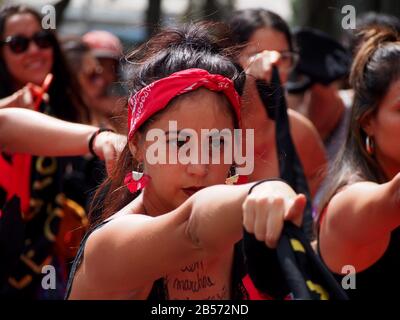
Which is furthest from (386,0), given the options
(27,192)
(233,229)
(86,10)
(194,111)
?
(233,229)

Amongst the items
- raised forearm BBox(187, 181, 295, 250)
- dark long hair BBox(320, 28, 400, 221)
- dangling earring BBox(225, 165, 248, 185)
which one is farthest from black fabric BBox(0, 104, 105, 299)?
raised forearm BBox(187, 181, 295, 250)

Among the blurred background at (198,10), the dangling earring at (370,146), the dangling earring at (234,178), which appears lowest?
the blurred background at (198,10)

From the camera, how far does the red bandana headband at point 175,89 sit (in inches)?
78.7

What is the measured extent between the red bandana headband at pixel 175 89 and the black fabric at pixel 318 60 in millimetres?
2939

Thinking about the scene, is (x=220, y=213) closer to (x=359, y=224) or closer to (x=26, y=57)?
(x=359, y=224)

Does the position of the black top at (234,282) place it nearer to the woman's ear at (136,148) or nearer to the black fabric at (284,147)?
the woman's ear at (136,148)

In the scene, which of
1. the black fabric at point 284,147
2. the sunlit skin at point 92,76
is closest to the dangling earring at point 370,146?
the black fabric at point 284,147

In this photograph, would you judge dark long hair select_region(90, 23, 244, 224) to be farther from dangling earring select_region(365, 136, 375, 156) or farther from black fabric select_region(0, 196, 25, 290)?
black fabric select_region(0, 196, 25, 290)

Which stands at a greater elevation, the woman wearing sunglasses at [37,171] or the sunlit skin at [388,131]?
the sunlit skin at [388,131]

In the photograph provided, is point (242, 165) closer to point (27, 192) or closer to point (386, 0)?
point (27, 192)

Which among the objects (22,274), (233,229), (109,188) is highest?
(233,229)

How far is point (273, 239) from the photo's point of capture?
1396mm

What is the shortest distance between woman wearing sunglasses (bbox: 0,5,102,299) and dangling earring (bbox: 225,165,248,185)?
1.23 m
